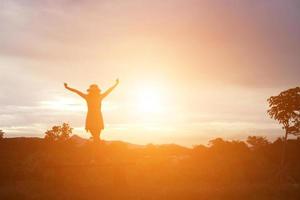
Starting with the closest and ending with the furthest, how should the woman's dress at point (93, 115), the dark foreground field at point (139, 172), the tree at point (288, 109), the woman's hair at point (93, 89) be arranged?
the dark foreground field at point (139, 172), the woman's dress at point (93, 115), the woman's hair at point (93, 89), the tree at point (288, 109)

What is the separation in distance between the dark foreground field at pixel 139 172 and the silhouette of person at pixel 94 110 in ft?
2.69

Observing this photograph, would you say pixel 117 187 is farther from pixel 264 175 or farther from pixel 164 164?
pixel 264 175

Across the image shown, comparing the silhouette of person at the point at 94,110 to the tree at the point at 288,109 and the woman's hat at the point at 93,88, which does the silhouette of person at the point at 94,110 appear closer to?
the woman's hat at the point at 93,88

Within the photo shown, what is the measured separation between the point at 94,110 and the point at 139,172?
8.09 m

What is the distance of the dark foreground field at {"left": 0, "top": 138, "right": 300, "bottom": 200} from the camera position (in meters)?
14.4

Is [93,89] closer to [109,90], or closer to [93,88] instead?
[93,88]

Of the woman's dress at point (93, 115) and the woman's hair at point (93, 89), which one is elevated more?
the woman's hair at point (93, 89)

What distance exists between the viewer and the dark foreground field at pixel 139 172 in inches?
565

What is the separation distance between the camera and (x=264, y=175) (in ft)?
90.1

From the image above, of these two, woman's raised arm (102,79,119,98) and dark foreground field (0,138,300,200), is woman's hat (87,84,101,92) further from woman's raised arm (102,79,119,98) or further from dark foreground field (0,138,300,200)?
dark foreground field (0,138,300,200)

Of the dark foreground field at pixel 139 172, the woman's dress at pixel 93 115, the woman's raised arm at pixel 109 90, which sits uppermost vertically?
the woman's raised arm at pixel 109 90

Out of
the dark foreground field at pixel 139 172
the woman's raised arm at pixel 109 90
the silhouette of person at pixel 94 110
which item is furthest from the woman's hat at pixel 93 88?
the dark foreground field at pixel 139 172

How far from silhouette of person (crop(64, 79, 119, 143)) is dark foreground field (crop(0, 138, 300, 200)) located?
82 cm

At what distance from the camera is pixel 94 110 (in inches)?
650
